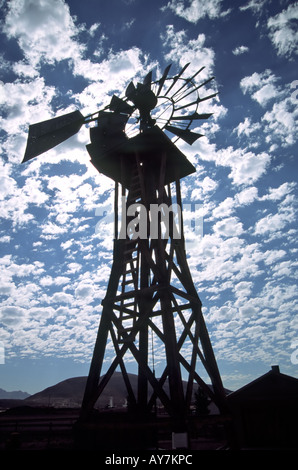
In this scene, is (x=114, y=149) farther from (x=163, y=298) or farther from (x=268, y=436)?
(x=268, y=436)

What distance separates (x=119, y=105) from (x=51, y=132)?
2626 mm

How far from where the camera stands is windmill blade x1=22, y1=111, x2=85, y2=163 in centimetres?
1020

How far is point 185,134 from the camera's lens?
37.7 ft

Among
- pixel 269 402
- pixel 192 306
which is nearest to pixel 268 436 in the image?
pixel 269 402

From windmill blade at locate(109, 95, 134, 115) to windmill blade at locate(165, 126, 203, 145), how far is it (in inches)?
62.5

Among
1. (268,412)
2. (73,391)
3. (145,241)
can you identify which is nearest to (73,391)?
(73,391)

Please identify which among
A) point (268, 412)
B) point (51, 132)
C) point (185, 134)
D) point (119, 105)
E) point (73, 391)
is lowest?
point (268, 412)

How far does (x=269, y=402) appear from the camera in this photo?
55.9 ft

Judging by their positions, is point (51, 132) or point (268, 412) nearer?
point (51, 132)

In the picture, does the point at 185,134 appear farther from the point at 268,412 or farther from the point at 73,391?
the point at 73,391

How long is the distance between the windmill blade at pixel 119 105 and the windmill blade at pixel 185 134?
1588mm

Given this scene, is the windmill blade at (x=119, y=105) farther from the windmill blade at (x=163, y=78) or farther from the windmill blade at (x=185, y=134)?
the windmill blade at (x=185, y=134)

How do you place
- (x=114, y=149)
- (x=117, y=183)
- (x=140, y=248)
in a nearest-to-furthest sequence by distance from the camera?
(x=140, y=248), (x=114, y=149), (x=117, y=183)
